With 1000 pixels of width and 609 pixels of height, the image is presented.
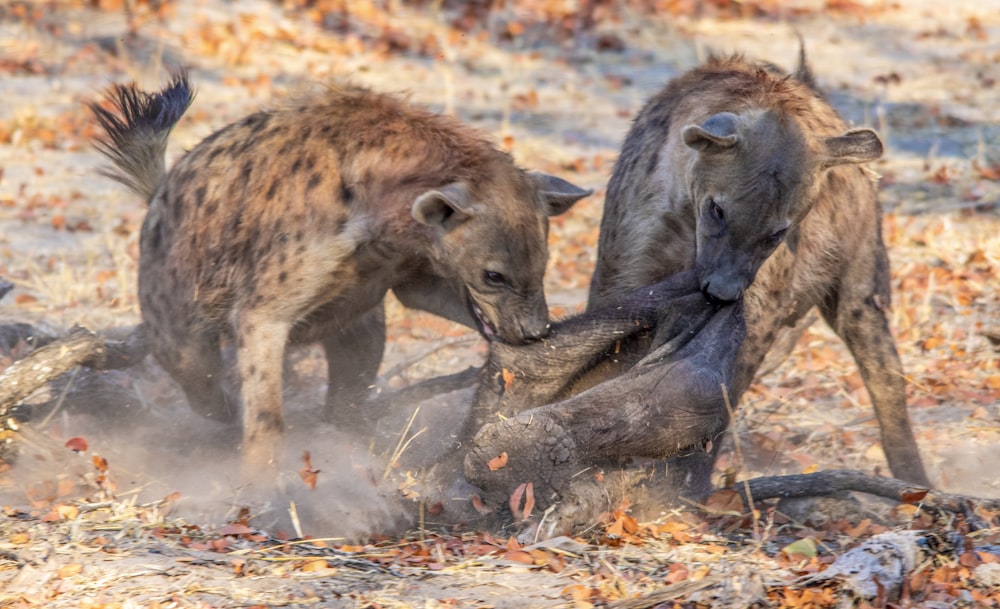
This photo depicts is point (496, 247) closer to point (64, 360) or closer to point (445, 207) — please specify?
point (445, 207)

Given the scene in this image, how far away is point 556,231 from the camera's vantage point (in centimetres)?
855

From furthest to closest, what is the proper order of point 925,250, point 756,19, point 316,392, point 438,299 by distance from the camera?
point 756,19 → point 925,250 → point 316,392 → point 438,299

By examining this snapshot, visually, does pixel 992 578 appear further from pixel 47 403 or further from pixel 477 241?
pixel 47 403

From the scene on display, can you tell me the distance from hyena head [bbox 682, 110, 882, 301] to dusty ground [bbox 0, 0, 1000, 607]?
0.99m

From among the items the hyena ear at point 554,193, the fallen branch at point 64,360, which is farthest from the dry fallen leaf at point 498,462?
the fallen branch at point 64,360

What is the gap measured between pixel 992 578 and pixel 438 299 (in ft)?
7.65

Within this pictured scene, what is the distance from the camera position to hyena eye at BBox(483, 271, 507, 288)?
4484 millimetres

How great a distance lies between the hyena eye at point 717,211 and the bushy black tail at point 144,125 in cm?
240

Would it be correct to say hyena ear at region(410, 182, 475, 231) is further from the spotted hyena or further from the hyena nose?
the hyena nose

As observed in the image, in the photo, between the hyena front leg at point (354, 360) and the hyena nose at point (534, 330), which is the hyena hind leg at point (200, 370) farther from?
A: the hyena nose at point (534, 330)

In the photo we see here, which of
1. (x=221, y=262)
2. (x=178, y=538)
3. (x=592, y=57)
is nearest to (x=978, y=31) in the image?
(x=592, y=57)

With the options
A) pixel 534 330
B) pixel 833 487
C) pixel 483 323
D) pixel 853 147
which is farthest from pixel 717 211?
pixel 833 487

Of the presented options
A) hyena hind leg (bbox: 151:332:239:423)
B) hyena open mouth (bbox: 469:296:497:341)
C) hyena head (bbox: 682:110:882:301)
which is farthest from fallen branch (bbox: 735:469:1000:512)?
hyena hind leg (bbox: 151:332:239:423)

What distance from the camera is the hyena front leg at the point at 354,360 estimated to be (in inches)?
216
